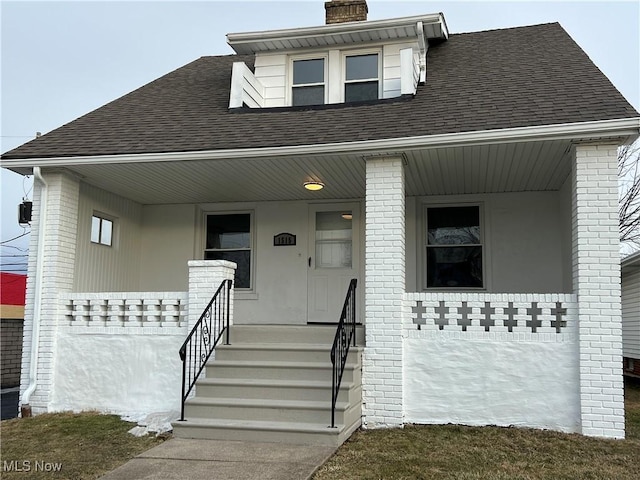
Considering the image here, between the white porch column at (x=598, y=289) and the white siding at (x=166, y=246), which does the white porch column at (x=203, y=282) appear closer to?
the white siding at (x=166, y=246)

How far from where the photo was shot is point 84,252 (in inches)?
341

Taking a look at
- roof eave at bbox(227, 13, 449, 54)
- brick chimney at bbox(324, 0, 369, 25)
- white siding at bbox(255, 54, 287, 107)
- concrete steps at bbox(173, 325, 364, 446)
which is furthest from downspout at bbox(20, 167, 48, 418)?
brick chimney at bbox(324, 0, 369, 25)

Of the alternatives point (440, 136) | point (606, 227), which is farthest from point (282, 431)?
point (606, 227)

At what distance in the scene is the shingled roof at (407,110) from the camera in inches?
273

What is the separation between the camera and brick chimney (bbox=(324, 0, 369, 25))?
397 inches

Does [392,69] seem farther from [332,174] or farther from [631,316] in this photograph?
[631,316]

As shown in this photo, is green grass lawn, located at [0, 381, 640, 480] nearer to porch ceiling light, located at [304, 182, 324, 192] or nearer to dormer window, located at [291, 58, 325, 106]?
porch ceiling light, located at [304, 182, 324, 192]

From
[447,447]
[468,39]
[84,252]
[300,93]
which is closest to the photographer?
[447,447]

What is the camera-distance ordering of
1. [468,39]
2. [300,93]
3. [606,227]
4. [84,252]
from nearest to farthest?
1. [606,227]
2. [84,252]
3. [300,93]
4. [468,39]

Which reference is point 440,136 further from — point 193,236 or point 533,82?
point 193,236

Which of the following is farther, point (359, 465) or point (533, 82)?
point (533, 82)

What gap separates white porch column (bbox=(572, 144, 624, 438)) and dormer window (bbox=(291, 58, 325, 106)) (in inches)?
164

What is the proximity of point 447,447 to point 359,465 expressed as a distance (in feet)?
3.76

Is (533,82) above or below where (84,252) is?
above
